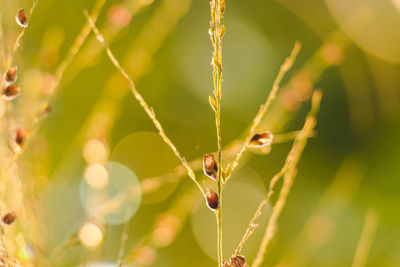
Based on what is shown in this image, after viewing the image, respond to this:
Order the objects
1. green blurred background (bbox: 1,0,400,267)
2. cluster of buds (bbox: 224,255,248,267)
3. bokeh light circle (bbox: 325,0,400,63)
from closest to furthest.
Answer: cluster of buds (bbox: 224,255,248,267) → green blurred background (bbox: 1,0,400,267) → bokeh light circle (bbox: 325,0,400,63)

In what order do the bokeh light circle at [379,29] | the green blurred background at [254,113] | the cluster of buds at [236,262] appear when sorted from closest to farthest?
the cluster of buds at [236,262], the green blurred background at [254,113], the bokeh light circle at [379,29]

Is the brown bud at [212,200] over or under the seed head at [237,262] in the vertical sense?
over

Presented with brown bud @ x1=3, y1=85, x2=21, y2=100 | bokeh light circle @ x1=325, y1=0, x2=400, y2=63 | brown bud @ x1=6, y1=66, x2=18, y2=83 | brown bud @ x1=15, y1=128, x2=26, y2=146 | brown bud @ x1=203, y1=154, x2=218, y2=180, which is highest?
bokeh light circle @ x1=325, y1=0, x2=400, y2=63

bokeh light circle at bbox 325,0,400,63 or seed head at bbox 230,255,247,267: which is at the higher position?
bokeh light circle at bbox 325,0,400,63

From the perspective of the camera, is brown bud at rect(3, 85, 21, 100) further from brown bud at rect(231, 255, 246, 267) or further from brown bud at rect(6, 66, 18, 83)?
brown bud at rect(231, 255, 246, 267)

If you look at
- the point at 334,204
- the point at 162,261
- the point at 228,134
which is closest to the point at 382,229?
the point at 228,134

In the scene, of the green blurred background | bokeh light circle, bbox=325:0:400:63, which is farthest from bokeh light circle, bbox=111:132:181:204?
bokeh light circle, bbox=325:0:400:63

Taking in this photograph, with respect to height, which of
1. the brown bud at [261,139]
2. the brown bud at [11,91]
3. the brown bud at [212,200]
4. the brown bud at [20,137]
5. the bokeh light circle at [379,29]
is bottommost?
the brown bud at [212,200]

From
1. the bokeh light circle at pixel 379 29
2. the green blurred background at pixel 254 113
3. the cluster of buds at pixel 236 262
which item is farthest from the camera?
the bokeh light circle at pixel 379 29

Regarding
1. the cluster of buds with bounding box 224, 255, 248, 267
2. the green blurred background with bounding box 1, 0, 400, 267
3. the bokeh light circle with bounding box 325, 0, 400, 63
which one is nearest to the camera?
the cluster of buds with bounding box 224, 255, 248, 267

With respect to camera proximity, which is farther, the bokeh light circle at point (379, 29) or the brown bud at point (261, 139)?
the bokeh light circle at point (379, 29)

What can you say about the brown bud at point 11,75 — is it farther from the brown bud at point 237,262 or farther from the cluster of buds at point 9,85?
the brown bud at point 237,262

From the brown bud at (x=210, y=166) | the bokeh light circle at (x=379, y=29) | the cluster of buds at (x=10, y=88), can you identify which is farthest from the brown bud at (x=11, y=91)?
the bokeh light circle at (x=379, y=29)
